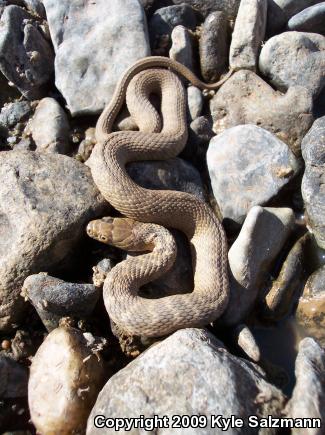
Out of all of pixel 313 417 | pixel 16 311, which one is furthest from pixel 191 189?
pixel 313 417

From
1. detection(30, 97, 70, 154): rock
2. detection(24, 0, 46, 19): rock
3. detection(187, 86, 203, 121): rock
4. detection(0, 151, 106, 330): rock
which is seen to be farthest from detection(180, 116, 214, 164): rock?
detection(24, 0, 46, 19): rock

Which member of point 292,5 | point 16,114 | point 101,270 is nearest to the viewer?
point 101,270

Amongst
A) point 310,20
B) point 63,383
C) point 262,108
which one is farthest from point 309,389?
point 310,20

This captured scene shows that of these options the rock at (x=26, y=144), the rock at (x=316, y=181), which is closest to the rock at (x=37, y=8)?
the rock at (x=26, y=144)

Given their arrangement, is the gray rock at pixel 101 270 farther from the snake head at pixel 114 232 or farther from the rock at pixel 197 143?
the rock at pixel 197 143

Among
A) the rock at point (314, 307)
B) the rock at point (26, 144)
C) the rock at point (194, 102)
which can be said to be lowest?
the rock at point (314, 307)

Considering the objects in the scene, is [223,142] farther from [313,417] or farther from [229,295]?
[313,417]

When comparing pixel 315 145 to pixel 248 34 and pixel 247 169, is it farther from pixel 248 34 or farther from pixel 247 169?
pixel 248 34
